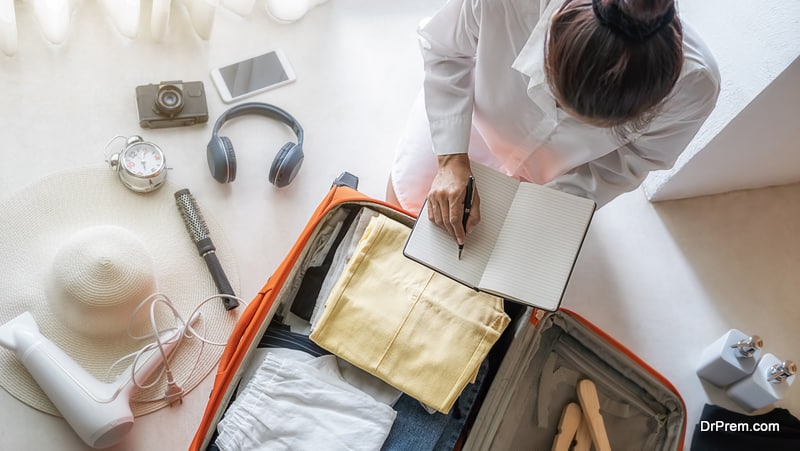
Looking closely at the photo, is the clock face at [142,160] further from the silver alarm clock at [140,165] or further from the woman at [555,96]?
the woman at [555,96]

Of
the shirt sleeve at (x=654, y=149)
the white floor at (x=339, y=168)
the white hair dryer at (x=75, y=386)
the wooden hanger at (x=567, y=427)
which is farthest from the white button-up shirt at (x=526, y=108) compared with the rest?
the white hair dryer at (x=75, y=386)

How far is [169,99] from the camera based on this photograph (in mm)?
1379

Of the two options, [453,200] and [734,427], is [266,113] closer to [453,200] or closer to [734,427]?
[453,200]

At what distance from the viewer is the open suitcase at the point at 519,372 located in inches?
39.7

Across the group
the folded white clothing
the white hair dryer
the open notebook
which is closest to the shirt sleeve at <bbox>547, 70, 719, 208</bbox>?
the open notebook

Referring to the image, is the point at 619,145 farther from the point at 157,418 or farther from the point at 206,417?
the point at 157,418

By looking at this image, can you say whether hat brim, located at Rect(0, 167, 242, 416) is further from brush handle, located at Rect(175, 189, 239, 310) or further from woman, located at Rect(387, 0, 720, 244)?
woman, located at Rect(387, 0, 720, 244)

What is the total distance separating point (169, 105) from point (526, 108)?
760mm

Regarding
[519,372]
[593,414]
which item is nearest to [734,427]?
[593,414]

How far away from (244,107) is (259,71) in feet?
0.36

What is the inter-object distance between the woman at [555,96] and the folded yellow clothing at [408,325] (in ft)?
0.49

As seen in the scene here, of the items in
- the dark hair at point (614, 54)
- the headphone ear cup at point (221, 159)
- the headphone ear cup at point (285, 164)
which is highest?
the dark hair at point (614, 54)

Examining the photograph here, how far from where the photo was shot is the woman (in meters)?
0.63

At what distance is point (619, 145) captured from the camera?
91 cm
